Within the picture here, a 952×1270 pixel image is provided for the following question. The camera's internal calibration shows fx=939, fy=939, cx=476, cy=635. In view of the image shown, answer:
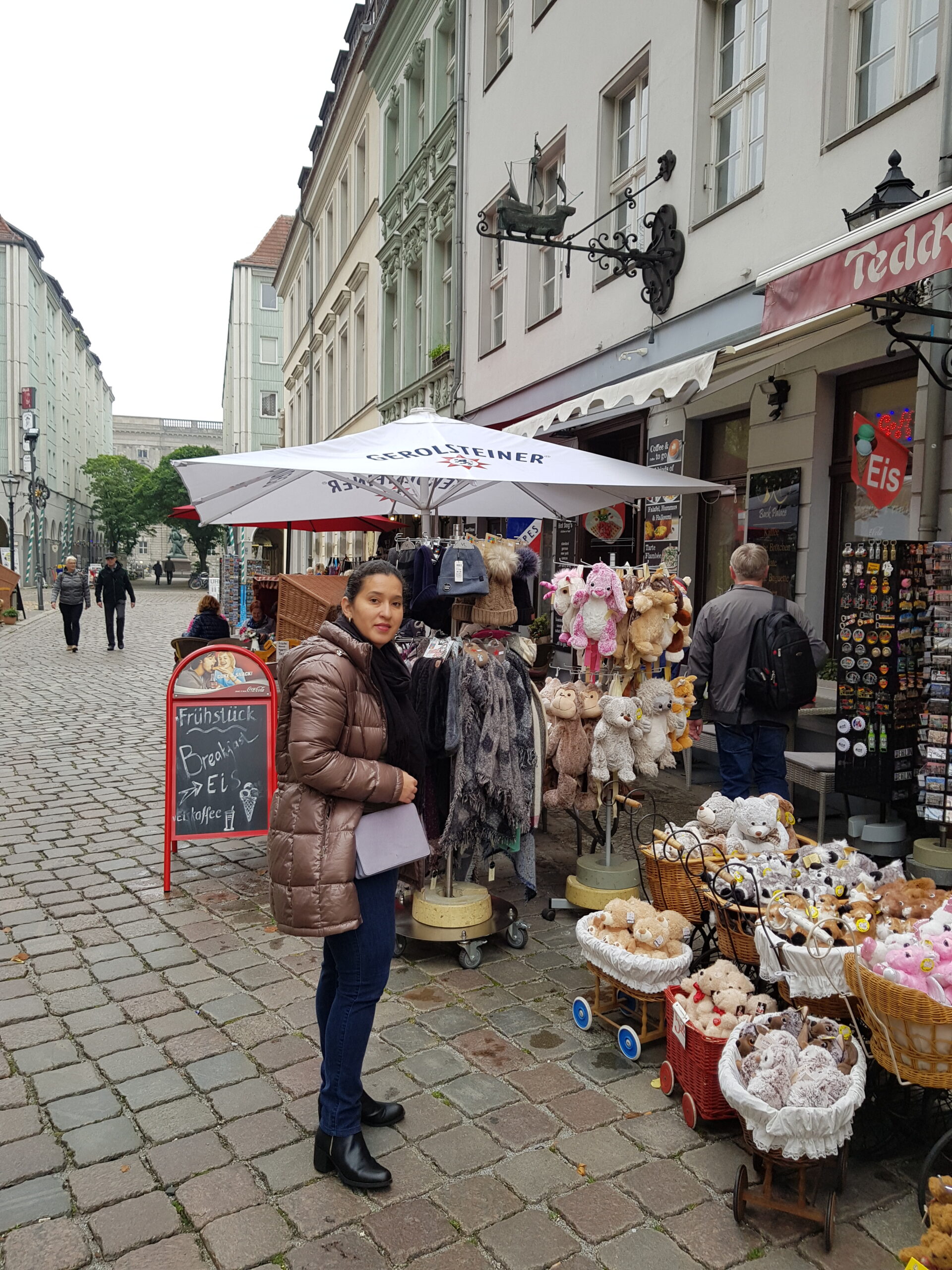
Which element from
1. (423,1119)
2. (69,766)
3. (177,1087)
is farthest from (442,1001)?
(69,766)

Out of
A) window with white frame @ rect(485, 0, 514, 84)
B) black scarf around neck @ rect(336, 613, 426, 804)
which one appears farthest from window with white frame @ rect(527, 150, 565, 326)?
black scarf around neck @ rect(336, 613, 426, 804)

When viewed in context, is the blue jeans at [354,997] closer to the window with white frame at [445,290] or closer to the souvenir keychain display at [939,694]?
the souvenir keychain display at [939,694]

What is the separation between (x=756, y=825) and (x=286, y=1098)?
212cm

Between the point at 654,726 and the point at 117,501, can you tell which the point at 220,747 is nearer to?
the point at 654,726

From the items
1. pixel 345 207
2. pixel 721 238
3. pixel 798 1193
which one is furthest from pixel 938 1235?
pixel 345 207

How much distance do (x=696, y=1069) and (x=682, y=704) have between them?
248 centimetres

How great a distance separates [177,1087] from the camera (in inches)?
130

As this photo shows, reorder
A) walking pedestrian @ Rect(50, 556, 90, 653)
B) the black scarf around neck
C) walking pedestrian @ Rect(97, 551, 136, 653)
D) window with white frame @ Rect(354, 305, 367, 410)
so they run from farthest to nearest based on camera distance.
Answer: window with white frame @ Rect(354, 305, 367, 410) → walking pedestrian @ Rect(97, 551, 136, 653) → walking pedestrian @ Rect(50, 556, 90, 653) → the black scarf around neck

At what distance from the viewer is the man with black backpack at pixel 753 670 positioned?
5.60 meters

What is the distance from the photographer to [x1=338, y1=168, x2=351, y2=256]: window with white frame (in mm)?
24234

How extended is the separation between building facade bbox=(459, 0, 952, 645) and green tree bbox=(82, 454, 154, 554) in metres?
56.0

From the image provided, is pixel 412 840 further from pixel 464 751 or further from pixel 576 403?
pixel 576 403

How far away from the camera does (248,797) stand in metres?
5.66

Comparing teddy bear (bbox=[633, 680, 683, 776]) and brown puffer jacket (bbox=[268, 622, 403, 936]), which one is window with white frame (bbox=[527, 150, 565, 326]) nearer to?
teddy bear (bbox=[633, 680, 683, 776])
